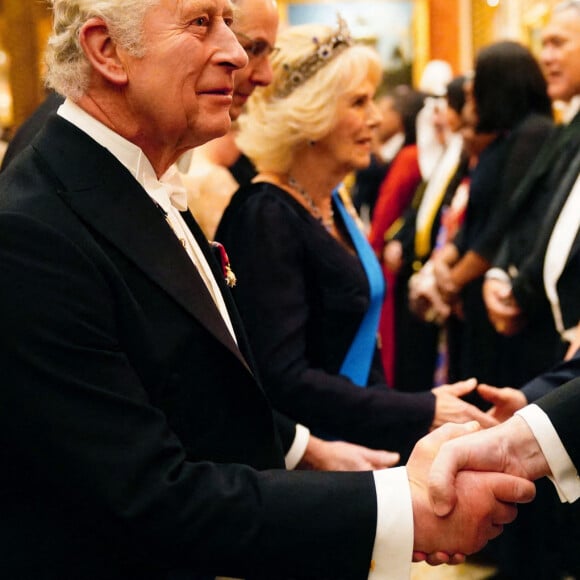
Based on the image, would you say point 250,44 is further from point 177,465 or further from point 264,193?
point 177,465

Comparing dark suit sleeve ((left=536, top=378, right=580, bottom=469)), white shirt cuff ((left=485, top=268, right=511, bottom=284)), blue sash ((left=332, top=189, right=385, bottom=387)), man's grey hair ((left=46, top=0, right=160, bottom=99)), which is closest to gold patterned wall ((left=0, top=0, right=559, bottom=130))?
white shirt cuff ((left=485, top=268, right=511, bottom=284))

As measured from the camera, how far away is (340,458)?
2.60m

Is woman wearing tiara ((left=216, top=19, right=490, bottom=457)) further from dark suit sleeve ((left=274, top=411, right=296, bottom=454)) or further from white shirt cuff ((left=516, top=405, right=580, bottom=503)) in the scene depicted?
white shirt cuff ((left=516, top=405, right=580, bottom=503))

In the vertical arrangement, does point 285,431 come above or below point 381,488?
below

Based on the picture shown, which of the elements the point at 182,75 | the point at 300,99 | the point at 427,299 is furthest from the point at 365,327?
the point at 427,299

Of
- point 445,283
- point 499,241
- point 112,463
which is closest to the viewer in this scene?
point 112,463

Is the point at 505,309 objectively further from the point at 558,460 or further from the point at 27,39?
the point at 27,39

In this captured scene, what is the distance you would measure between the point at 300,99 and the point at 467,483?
157 cm

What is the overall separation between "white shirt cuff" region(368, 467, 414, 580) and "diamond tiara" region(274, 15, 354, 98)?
1.74 m

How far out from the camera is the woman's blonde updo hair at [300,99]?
→ 3074 mm

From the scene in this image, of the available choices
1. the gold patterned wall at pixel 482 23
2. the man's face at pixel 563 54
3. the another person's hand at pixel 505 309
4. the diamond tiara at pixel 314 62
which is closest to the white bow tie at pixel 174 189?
the diamond tiara at pixel 314 62

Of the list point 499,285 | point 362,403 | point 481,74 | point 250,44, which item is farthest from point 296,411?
point 481,74

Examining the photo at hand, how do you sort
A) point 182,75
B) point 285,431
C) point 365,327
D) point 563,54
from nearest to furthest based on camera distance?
point 182,75 < point 285,431 < point 365,327 < point 563,54

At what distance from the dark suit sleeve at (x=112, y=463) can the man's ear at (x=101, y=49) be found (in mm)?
365
